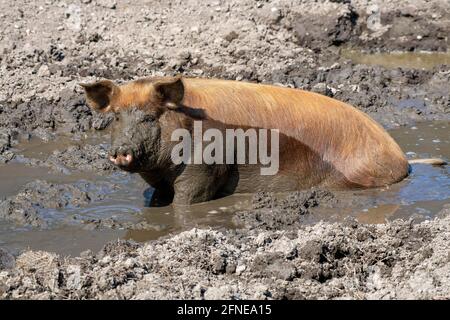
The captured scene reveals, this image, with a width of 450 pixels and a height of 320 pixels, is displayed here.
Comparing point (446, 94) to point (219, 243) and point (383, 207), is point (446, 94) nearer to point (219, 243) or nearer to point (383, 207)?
point (383, 207)

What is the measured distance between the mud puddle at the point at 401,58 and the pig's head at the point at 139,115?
6.27 m

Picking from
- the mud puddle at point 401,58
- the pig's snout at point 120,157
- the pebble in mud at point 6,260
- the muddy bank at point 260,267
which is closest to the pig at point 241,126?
the pig's snout at point 120,157

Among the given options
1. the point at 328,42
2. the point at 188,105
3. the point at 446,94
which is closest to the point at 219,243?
the point at 188,105

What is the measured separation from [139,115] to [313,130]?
1.89m

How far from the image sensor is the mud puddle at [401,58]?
14.2 metres

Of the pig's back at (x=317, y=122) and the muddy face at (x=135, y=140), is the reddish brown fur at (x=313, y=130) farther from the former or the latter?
the muddy face at (x=135, y=140)

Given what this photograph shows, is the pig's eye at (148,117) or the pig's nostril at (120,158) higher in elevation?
the pig's eye at (148,117)

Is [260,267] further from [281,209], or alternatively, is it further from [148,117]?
[148,117]

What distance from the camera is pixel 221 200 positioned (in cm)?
917

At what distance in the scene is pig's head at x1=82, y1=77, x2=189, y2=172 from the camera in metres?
8.38

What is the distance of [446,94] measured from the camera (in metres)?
12.6

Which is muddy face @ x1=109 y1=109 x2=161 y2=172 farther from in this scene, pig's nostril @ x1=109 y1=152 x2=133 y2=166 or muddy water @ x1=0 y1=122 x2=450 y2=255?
muddy water @ x1=0 y1=122 x2=450 y2=255

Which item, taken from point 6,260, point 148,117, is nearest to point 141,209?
point 148,117

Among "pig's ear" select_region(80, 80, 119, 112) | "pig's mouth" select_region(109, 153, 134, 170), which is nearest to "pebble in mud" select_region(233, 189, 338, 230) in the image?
"pig's mouth" select_region(109, 153, 134, 170)
